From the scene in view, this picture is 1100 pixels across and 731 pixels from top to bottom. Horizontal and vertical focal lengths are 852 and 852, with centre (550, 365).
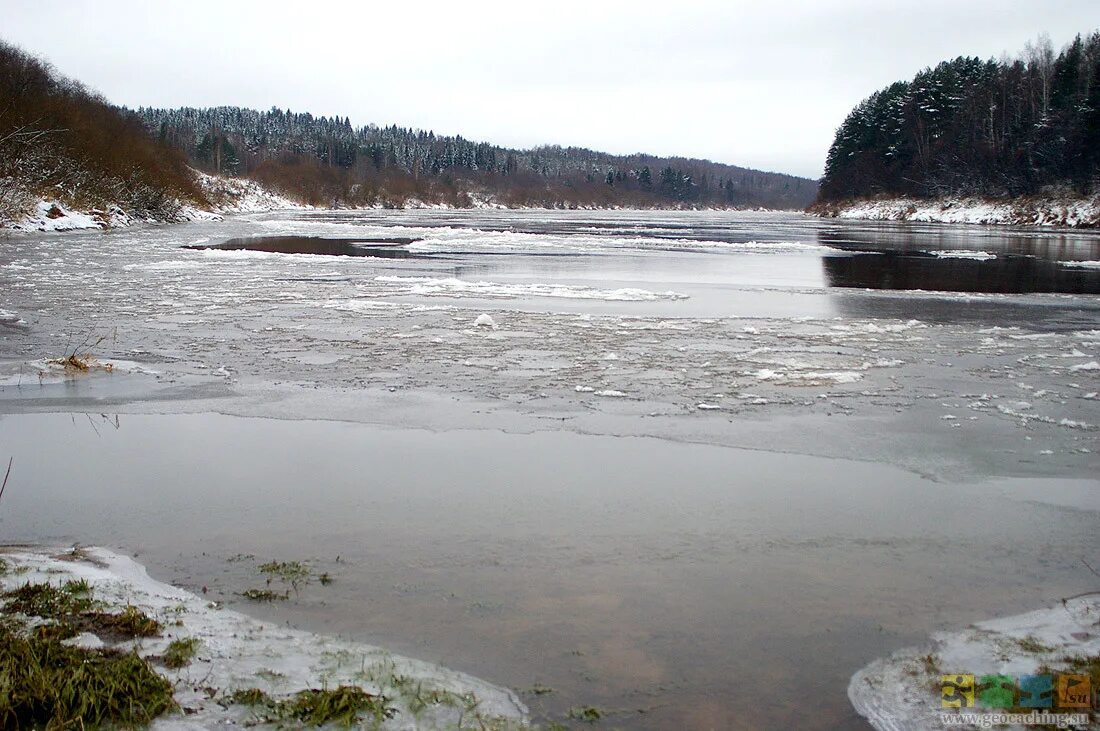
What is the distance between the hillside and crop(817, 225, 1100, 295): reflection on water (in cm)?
2522

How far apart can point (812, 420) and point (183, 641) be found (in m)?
5.60

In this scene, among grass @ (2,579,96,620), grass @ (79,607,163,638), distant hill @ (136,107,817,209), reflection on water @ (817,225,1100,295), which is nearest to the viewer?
grass @ (79,607,163,638)

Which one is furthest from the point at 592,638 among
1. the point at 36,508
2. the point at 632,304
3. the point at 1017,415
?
the point at 632,304

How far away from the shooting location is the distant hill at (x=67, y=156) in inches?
1462

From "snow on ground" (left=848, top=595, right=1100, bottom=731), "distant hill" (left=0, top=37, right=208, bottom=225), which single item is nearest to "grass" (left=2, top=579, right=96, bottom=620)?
"snow on ground" (left=848, top=595, right=1100, bottom=731)

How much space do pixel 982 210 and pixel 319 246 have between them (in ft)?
183

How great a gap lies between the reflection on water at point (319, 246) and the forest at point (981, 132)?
5006 centimetres

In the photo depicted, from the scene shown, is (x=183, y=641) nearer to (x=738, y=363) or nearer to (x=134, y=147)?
(x=738, y=363)

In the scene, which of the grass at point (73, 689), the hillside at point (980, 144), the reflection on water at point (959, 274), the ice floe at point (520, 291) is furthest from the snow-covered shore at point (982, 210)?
the grass at point (73, 689)

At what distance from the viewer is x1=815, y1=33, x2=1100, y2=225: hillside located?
61500 millimetres

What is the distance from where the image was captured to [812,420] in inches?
298
